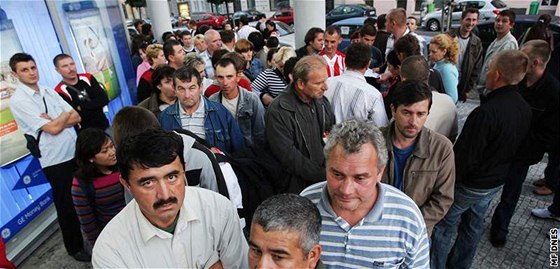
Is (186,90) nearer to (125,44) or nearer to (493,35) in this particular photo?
(125,44)

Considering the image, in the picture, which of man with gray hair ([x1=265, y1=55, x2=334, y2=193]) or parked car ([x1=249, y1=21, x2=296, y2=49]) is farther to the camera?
parked car ([x1=249, y1=21, x2=296, y2=49])

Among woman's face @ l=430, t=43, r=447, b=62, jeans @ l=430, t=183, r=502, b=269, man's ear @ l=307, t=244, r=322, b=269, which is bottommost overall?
jeans @ l=430, t=183, r=502, b=269

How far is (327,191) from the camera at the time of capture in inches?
73.5

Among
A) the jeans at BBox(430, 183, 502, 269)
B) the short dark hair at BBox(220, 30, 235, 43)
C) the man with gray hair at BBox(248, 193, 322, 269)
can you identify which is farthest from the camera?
the short dark hair at BBox(220, 30, 235, 43)

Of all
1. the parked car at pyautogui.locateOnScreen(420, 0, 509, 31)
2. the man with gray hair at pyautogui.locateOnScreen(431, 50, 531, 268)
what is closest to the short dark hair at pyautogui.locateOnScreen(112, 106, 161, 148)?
the man with gray hair at pyautogui.locateOnScreen(431, 50, 531, 268)

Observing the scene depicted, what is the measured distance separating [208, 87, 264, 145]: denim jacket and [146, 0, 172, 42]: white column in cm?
768

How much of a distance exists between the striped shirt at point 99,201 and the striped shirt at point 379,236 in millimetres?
1830

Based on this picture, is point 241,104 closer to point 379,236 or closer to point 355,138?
point 355,138

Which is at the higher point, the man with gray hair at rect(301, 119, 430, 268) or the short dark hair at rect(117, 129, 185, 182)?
the short dark hair at rect(117, 129, 185, 182)

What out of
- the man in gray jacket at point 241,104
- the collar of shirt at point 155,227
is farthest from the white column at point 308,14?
the collar of shirt at point 155,227

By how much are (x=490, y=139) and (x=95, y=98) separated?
400 cm

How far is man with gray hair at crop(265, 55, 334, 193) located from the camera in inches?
116

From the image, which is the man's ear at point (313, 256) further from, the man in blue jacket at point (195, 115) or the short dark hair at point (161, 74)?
the short dark hair at point (161, 74)

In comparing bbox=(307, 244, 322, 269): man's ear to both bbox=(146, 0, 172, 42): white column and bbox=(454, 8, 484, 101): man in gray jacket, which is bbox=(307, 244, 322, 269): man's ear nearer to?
bbox=(454, 8, 484, 101): man in gray jacket
